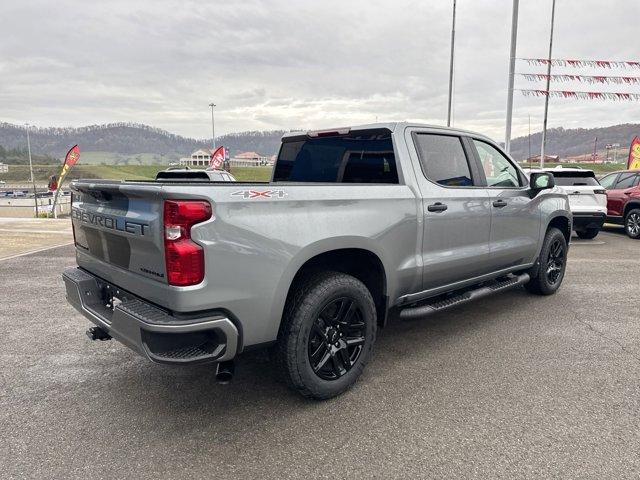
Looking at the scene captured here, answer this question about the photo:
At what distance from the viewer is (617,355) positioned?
386 cm

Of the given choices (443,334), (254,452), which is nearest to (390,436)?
(254,452)

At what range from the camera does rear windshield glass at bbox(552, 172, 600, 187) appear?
9961mm

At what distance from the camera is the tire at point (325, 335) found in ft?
9.37

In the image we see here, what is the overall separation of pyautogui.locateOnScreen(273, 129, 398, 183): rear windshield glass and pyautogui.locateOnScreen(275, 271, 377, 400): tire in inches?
43.2

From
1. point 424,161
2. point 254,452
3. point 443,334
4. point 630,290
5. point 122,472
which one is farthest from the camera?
point 630,290

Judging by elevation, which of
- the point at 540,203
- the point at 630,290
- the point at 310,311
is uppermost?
the point at 540,203

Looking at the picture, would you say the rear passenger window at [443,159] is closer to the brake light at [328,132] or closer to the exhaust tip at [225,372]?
the brake light at [328,132]

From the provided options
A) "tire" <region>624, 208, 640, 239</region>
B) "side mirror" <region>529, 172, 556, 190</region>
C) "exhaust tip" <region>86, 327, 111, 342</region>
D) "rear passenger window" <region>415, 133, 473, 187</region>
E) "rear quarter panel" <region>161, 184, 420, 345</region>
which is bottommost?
"tire" <region>624, 208, 640, 239</region>

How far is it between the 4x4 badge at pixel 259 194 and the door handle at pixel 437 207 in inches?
56.0

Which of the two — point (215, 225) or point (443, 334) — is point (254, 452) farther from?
point (443, 334)

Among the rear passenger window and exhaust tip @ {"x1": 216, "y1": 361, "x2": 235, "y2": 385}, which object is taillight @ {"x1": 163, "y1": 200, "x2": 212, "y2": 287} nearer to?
exhaust tip @ {"x1": 216, "y1": 361, "x2": 235, "y2": 385}

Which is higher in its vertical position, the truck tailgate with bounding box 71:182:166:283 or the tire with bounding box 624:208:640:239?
the truck tailgate with bounding box 71:182:166:283

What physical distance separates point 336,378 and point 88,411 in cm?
163

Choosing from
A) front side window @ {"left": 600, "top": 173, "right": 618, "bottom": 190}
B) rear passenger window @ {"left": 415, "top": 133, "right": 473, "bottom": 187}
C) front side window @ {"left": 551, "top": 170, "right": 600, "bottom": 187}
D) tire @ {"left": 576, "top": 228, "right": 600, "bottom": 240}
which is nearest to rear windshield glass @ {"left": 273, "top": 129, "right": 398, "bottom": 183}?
rear passenger window @ {"left": 415, "top": 133, "right": 473, "bottom": 187}
